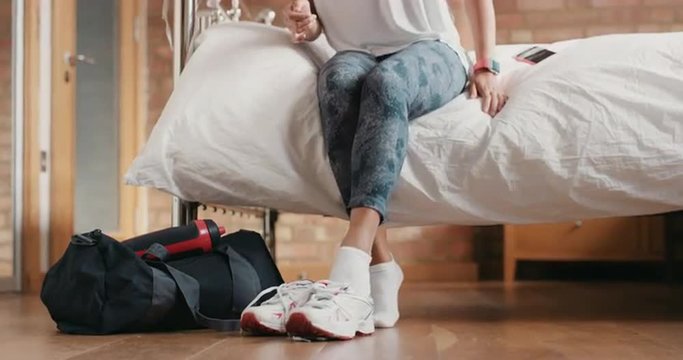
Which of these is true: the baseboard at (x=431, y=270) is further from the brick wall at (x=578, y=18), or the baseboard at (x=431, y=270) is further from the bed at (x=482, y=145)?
the bed at (x=482, y=145)

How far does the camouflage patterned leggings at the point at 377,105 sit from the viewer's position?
1562 millimetres

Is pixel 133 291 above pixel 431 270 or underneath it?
above

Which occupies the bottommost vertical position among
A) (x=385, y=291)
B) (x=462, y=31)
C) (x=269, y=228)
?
(x=269, y=228)

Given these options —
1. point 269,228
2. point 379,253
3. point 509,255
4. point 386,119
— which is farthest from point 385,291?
point 509,255

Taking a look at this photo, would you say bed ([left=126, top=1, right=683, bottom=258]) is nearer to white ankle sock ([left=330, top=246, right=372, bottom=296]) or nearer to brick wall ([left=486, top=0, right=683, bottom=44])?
white ankle sock ([left=330, top=246, right=372, bottom=296])

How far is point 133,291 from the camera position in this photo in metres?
1.50

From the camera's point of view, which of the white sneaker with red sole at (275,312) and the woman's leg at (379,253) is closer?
the white sneaker with red sole at (275,312)

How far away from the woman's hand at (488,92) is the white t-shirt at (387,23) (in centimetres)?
7

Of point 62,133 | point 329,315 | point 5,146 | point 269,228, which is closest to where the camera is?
point 329,315

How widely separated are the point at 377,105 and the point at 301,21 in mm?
355

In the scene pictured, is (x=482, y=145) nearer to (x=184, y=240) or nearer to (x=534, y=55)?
(x=534, y=55)

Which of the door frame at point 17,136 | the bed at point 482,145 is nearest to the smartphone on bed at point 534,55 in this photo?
the bed at point 482,145

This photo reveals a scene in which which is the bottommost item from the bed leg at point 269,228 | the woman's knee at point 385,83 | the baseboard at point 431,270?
the baseboard at point 431,270

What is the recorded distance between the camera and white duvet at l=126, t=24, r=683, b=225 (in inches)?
65.1
